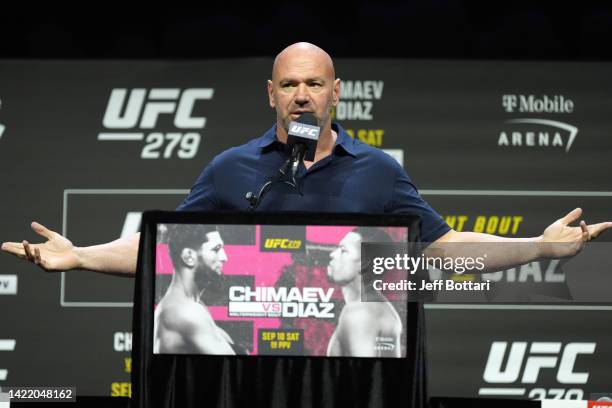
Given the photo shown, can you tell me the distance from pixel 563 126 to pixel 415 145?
67cm

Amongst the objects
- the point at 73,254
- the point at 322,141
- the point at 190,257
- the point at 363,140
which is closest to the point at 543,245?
the point at 322,141

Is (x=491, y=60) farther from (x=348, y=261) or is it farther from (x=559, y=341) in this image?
(x=348, y=261)

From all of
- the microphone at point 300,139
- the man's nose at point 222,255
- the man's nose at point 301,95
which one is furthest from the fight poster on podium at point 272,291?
the man's nose at point 301,95

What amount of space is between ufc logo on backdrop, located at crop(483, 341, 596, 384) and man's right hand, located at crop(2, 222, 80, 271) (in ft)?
8.35

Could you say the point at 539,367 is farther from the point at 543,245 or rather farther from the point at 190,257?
the point at 190,257

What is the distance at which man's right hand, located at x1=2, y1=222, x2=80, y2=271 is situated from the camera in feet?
7.07

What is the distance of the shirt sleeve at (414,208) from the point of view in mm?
2521

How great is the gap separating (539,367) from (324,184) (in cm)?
214

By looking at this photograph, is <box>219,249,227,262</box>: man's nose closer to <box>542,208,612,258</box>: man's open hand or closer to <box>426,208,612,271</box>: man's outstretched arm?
<box>426,208,612,271</box>: man's outstretched arm

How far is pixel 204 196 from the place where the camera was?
8.53ft

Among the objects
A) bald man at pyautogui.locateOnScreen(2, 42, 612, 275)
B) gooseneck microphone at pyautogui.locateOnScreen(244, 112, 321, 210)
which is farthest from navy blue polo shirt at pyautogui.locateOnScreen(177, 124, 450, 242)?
gooseneck microphone at pyautogui.locateOnScreen(244, 112, 321, 210)

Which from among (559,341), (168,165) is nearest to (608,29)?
(559,341)

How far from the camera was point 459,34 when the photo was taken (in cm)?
435

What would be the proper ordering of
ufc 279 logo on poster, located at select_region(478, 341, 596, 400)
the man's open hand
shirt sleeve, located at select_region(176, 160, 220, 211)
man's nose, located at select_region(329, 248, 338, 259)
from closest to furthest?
man's nose, located at select_region(329, 248, 338, 259), the man's open hand, shirt sleeve, located at select_region(176, 160, 220, 211), ufc 279 logo on poster, located at select_region(478, 341, 596, 400)
